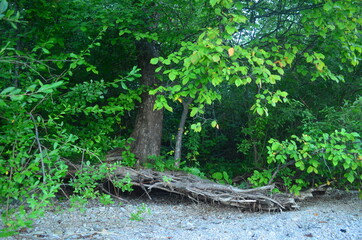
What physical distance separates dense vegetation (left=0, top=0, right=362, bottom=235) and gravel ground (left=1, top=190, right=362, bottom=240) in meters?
0.38

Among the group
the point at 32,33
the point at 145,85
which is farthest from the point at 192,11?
the point at 32,33

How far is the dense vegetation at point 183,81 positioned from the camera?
406 cm

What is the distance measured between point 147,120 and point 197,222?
2.43m

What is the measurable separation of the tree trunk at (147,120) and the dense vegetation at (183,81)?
19mm

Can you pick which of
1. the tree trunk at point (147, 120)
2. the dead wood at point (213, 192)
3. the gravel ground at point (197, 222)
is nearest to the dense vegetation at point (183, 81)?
the tree trunk at point (147, 120)

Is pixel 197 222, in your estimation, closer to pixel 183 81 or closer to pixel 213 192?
pixel 213 192

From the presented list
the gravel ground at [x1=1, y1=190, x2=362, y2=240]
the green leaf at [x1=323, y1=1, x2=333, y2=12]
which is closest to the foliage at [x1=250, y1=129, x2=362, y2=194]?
the gravel ground at [x1=1, y1=190, x2=362, y2=240]

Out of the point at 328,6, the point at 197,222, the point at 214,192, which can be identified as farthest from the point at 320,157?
the point at 328,6

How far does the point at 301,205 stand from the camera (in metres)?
5.89

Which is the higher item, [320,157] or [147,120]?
[147,120]

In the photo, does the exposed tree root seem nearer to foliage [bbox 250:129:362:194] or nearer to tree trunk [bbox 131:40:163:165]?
foliage [bbox 250:129:362:194]

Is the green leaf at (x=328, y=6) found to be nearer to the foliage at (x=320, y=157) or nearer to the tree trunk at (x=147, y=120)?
the foliage at (x=320, y=157)

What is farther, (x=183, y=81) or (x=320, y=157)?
(x=320, y=157)

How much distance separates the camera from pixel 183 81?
425 cm
